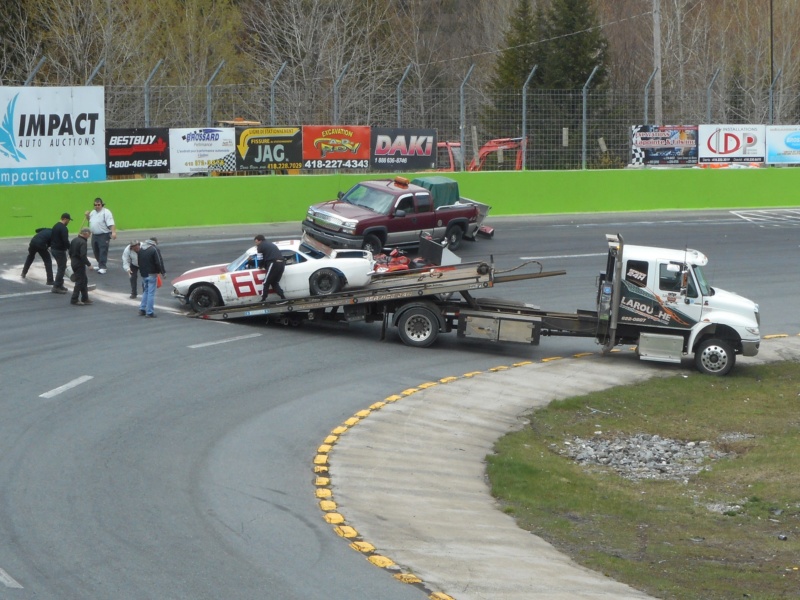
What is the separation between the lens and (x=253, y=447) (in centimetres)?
1308

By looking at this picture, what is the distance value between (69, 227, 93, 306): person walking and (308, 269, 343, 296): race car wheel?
4.34 m

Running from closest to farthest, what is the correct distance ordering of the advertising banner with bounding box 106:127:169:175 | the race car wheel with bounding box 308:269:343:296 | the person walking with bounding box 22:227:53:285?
the race car wheel with bounding box 308:269:343:296 → the person walking with bounding box 22:227:53:285 → the advertising banner with bounding box 106:127:169:175

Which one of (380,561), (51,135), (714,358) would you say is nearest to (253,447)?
(380,561)

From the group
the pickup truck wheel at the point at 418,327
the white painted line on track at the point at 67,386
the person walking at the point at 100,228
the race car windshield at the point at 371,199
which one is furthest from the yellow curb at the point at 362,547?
the race car windshield at the point at 371,199

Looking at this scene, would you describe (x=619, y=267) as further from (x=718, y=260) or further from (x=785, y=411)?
(x=718, y=260)

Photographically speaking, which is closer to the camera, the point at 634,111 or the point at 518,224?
the point at 518,224

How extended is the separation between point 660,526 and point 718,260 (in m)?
16.8

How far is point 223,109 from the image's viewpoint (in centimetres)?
3281

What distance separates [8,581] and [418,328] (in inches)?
440

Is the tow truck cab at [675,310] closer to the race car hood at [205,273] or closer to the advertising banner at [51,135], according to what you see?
the race car hood at [205,273]

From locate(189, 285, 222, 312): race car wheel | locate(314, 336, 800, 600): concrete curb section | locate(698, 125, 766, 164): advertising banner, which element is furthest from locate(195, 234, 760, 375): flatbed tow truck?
locate(698, 125, 766, 164): advertising banner

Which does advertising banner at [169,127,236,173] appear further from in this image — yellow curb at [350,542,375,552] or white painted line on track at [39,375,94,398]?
yellow curb at [350,542,375,552]

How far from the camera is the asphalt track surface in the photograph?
898 cm

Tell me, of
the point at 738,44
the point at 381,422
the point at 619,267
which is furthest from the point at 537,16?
the point at 381,422
